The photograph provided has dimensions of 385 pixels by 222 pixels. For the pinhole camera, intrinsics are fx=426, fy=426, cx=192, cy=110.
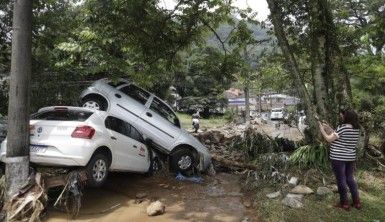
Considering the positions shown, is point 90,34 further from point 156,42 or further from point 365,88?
point 365,88

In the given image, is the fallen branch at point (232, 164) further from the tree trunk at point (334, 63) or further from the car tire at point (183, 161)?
the tree trunk at point (334, 63)

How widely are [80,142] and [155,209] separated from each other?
70.3 inches

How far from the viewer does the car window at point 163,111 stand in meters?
11.0

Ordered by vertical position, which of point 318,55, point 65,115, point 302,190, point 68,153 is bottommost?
point 302,190

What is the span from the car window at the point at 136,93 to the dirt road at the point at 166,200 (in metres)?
1.93

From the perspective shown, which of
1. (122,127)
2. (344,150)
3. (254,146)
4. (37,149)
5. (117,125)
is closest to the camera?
(344,150)

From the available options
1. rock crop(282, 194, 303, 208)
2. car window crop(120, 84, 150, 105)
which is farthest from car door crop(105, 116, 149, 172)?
rock crop(282, 194, 303, 208)

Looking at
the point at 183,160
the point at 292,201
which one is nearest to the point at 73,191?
the point at 183,160

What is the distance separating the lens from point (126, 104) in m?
10.5

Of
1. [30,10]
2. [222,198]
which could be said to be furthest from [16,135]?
[222,198]

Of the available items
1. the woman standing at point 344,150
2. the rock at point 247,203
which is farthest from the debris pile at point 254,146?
the woman standing at point 344,150

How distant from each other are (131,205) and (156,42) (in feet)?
19.2

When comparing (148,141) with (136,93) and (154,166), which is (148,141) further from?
(136,93)

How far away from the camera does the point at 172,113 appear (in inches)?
443
